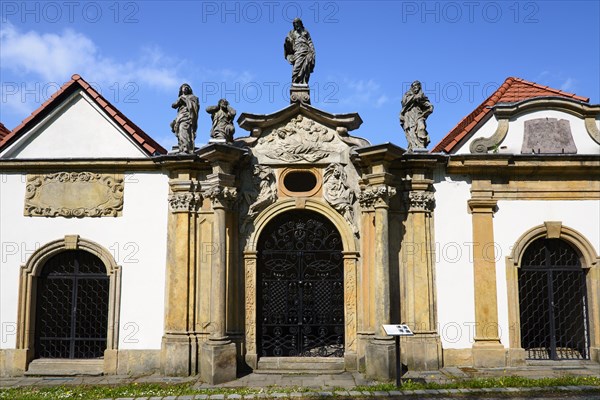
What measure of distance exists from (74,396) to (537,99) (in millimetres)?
9614

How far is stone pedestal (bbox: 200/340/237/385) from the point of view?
9008 millimetres

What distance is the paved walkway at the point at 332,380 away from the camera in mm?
8141

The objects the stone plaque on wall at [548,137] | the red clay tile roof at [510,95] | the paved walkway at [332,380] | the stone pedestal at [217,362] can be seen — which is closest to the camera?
the paved walkway at [332,380]

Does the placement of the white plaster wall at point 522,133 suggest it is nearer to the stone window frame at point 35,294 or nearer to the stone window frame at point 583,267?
the stone window frame at point 583,267

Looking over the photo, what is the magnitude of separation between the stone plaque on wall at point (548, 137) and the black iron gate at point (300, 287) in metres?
4.15

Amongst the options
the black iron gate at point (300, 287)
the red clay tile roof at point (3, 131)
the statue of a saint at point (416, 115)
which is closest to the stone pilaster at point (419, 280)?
the statue of a saint at point (416, 115)

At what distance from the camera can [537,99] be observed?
34.5ft

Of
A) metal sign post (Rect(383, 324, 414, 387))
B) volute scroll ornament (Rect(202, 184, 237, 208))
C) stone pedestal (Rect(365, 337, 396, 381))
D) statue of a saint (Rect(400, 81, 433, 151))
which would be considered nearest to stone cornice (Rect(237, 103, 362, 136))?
statue of a saint (Rect(400, 81, 433, 151))

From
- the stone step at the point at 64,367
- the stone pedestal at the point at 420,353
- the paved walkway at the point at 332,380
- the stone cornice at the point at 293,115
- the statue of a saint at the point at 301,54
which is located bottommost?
the paved walkway at the point at 332,380

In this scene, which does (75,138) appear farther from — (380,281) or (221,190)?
(380,281)

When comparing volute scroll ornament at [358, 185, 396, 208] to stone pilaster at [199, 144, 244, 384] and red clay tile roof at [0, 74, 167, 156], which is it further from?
red clay tile roof at [0, 74, 167, 156]

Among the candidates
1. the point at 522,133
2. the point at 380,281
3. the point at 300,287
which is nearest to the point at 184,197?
the point at 300,287

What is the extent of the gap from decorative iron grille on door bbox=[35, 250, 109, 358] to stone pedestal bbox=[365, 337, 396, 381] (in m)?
4.93

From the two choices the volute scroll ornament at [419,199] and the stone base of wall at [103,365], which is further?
the volute scroll ornament at [419,199]
